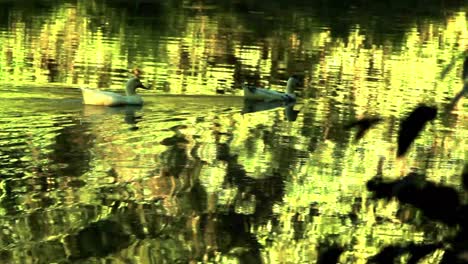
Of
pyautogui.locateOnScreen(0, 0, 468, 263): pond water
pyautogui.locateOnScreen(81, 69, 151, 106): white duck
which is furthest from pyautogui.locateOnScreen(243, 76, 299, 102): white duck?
pyautogui.locateOnScreen(81, 69, 151, 106): white duck

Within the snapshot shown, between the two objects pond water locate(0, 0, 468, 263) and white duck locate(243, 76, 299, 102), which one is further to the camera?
white duck locate(243, 76, 299, 102)

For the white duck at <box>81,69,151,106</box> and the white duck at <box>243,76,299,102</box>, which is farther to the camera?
the white duck at <box>243,76,299,102</box>

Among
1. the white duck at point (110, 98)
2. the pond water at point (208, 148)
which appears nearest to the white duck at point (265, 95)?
the pond water at point (208, 148)

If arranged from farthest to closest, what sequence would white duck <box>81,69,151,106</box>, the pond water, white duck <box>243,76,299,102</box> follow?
white duck <box>243,76,299,102</box>, white duck <box>81,69,151,106</box>, the pond water

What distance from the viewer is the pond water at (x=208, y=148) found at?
707cm

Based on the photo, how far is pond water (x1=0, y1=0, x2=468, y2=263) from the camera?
23.2ft

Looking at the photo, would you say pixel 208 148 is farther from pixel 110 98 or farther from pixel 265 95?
pixel 265 95

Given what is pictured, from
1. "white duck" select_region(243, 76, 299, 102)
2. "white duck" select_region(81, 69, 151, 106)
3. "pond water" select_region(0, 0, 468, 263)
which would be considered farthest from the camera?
"white duck" select_region(243, 76, 299, 102)

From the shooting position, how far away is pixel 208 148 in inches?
412

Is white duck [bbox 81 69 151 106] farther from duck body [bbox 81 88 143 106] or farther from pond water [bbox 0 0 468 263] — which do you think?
pond water [bbox 0 0 468 263]

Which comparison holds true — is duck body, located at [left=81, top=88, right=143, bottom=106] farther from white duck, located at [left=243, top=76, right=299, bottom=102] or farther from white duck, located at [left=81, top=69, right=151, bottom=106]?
white duck, located at [left=243, top=76, right=299, bottom=102]

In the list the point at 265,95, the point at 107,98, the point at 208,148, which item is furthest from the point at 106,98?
the point at 265,95

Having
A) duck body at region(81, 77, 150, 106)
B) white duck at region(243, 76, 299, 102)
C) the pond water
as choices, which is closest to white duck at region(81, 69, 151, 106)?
duck body at region(81, 77, 150, 106)

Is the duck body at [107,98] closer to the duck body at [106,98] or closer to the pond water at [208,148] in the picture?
the duck body at [106,98]
